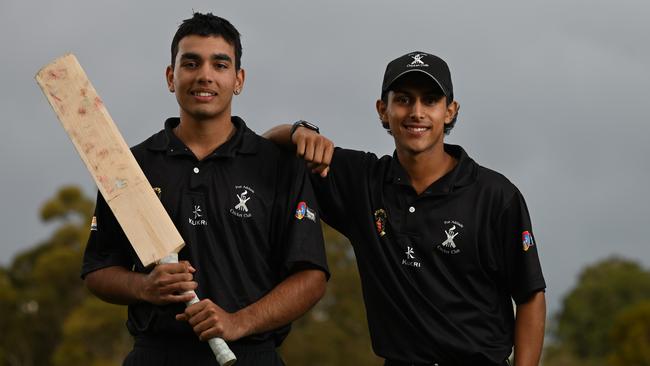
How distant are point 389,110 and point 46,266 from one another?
3176cm

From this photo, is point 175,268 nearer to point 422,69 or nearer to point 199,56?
point 199,56

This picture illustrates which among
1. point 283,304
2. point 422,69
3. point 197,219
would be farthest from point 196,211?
point 422,69

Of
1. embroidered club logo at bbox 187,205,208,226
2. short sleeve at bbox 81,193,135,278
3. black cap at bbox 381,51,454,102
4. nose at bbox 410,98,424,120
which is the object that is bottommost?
short sleeve at bbox 81,193,135,278

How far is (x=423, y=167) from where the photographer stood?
4.85 metres

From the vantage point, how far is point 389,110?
485 cm

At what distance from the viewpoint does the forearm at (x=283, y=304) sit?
4.32 m

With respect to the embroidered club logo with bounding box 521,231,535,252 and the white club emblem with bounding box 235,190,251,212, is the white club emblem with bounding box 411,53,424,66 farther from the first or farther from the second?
the white club emblem with bounding box 235,190,251,212

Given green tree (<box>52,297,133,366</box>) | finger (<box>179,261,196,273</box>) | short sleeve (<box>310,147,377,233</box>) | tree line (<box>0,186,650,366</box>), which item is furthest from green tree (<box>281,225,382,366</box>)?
finger (<box>179,261,196,273</box>)

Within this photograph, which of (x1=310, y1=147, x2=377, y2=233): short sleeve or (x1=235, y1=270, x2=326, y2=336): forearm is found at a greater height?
(x1=310, y1=147, x2=377, y2=233): short sleeve

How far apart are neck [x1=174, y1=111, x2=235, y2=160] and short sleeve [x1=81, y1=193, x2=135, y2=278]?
42cm

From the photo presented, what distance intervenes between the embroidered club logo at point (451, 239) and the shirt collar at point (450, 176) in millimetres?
145

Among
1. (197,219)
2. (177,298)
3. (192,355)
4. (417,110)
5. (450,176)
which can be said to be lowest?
(192,355)

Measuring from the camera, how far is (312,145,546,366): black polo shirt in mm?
4656

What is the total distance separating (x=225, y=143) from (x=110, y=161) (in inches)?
18.0
